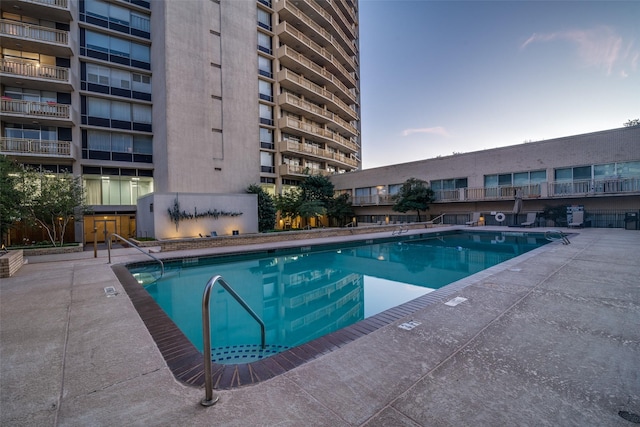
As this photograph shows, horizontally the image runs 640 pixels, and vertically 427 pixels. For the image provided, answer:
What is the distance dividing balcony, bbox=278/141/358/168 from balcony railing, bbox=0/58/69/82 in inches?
603

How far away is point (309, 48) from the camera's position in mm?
27281

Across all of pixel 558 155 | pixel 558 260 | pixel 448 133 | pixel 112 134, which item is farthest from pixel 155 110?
pixel 448 133

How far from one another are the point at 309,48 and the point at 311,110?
236 inches

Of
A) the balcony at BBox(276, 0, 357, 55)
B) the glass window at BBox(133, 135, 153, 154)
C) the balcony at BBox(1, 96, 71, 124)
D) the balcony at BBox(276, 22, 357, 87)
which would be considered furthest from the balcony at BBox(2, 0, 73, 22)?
the balcony at BBox(276, 0, 357, 55)

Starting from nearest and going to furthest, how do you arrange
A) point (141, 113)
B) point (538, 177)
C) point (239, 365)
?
point (239, 365) → point (538, 177) → point (141, 113)

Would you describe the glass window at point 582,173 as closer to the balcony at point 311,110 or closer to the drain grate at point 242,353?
the balcony at point 311,110

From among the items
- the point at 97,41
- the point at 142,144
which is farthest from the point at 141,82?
the point at 142,144

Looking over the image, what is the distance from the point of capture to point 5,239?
15.3m

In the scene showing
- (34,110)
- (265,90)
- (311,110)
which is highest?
(265,90)

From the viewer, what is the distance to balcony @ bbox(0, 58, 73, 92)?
1575 cm

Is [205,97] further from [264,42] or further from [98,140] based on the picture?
[264,42]

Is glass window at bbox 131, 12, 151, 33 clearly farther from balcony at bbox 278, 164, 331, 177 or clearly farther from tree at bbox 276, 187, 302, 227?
tree at bbox 276, 187, 302, 227

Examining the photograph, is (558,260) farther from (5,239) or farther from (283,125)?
(5,239)

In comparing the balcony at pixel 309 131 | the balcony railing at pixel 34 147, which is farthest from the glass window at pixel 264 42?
the balcony railing at pixel 34 147
